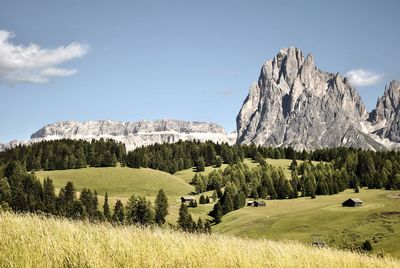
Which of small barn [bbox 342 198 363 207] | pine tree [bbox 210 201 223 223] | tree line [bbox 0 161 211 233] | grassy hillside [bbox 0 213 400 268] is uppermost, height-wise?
grassy hillside [bbox 0 213 400 268]

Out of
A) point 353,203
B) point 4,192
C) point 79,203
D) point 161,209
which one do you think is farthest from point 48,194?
point 353,203

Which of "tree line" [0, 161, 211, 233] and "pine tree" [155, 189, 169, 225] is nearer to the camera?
"tree line" [0, 161, 211, 233]

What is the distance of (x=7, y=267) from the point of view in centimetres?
818

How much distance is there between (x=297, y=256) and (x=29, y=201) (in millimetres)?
141173

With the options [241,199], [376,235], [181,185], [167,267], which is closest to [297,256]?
[167,267]

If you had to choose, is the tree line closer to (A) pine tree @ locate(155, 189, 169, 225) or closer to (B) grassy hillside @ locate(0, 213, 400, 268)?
(A) pine tree @ locate(155, 189, 169, 225)

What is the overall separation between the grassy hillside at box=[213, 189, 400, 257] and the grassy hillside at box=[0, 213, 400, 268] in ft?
245

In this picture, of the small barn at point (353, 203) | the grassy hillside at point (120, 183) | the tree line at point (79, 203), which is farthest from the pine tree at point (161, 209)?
the small barn at point (353, 203)

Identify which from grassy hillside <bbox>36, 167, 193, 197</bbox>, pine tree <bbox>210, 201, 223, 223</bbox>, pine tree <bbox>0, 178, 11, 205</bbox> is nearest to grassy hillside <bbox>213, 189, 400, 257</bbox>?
pine tree <bbox>210, 201, 223, 223</bbox>

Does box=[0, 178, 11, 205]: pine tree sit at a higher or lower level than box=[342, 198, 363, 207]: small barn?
higher

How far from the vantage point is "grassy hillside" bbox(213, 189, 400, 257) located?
9206 cm

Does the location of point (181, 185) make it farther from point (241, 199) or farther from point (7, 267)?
point (7, 267)

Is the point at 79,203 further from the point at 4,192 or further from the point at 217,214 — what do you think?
the point at 217,214

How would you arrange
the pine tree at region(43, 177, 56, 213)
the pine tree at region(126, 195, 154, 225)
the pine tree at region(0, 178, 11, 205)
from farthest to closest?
the pine tree at region(43, 177, 56, 213)
the pine tree at region(0, 178, 11, 205)
the pine tree at region(126, 195, 154, 225)
